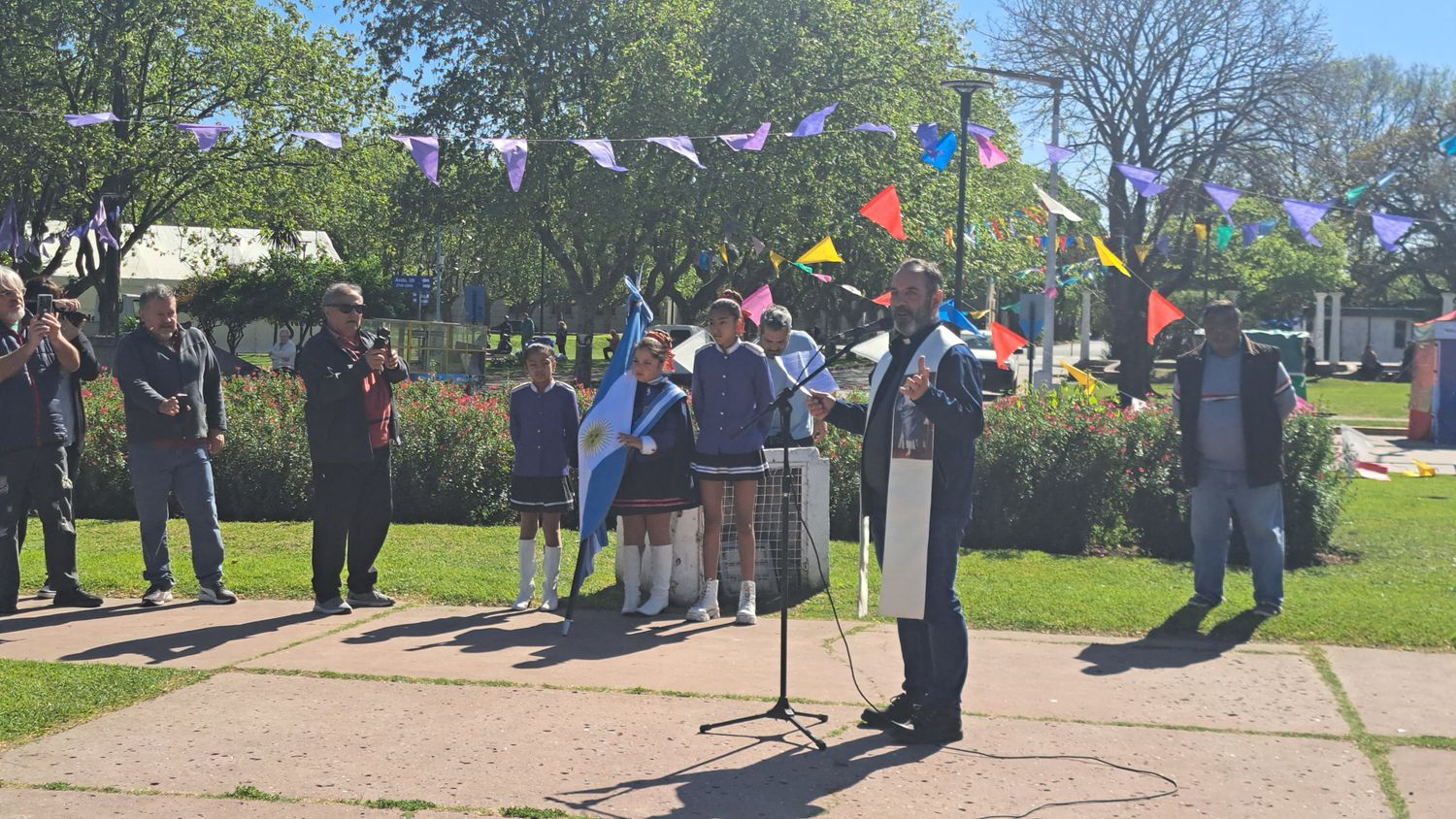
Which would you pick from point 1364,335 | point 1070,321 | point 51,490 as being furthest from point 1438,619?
point 1070,321

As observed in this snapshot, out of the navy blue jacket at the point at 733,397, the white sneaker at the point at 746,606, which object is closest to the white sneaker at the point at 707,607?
the white sneaker at the point at 746,606

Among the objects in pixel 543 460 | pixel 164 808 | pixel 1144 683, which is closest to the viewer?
pixel 164 808

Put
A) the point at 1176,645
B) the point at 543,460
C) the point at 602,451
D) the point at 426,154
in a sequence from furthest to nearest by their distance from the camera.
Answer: the point at 426,154, the point at 543,460, the point at 602,451, the point at 1176,645

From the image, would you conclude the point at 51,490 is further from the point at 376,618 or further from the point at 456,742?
the point at 456,742

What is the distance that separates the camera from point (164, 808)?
14.1ft

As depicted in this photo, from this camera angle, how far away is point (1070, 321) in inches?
3612

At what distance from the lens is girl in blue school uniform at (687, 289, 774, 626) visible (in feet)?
24.3

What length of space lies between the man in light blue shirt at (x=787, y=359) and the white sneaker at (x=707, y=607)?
92cm

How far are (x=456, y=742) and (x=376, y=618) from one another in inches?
102

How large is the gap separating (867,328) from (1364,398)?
3554 cm

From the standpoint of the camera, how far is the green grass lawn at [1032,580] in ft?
23.9

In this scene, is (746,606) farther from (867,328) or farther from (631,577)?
(867,328)

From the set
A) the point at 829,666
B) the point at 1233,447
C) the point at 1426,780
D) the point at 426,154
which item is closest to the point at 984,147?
the point at 426,154

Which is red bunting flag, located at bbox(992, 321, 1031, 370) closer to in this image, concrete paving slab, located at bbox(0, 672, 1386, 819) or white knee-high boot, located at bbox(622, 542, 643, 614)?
white knee-high boot, located at bbox(622, 542, 643, 614)
